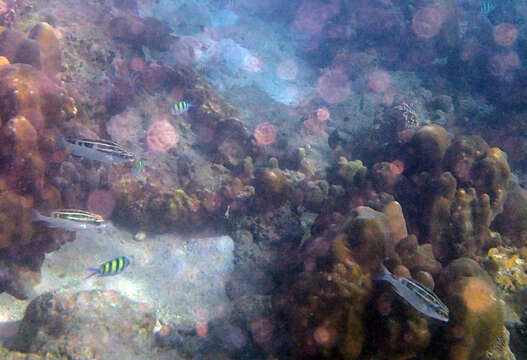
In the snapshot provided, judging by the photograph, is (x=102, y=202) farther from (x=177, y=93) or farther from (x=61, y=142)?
(x=177, y=93)

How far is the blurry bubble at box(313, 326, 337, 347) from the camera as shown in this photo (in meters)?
3.92

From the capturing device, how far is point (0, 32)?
5766 millimetres

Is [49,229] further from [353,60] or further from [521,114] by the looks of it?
[521,114]

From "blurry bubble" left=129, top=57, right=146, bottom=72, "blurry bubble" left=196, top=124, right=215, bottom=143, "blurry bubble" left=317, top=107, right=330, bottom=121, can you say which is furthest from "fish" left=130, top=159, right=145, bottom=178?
"blurry bubble" left=317, top=107, right=330, bottom=121

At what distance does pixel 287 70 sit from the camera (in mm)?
16641

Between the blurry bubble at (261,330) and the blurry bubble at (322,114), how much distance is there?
9040 mm

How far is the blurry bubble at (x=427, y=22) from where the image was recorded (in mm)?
16531

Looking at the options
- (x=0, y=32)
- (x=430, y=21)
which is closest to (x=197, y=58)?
(x=0, y=32)

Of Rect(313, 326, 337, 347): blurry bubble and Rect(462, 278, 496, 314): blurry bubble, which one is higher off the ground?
Rect(462, 278, 496, 314): blurry bubble

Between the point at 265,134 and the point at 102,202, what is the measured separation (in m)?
5.25

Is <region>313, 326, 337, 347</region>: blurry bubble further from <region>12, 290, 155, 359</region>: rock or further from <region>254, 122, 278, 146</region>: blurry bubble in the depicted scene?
<region>254, 122, 278, 146</region>: blurry bubble

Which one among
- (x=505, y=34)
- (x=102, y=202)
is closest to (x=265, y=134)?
(x=102, y=202)

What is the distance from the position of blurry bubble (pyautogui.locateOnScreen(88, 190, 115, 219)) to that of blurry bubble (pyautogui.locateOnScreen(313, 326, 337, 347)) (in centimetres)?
484

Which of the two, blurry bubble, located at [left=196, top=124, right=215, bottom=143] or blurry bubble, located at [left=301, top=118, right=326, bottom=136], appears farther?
blurry bubble, located at [left=301, top=118, right=326, bottom=136]
